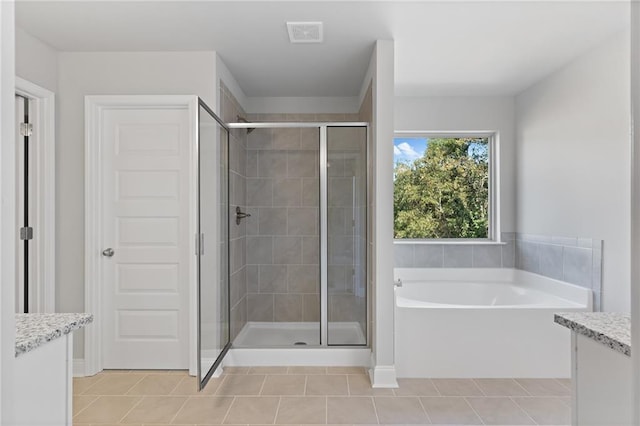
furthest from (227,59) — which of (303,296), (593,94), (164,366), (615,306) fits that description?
(615,306)

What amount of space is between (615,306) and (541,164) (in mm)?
1391

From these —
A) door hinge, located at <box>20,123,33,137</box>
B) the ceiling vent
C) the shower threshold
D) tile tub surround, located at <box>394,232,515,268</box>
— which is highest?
the ceiling vent

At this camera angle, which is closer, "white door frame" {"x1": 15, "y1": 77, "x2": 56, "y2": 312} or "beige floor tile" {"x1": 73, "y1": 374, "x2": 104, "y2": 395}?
"beige floor tile" {"x1": 73, "y1": 374, "x2": 104, "y2": 395}

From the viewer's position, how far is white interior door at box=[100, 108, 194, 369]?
312 centimetres

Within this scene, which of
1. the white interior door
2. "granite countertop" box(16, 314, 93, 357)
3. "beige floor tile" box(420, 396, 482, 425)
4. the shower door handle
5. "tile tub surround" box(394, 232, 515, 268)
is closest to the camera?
"granite countertop" box(16, 314, 93, 357)

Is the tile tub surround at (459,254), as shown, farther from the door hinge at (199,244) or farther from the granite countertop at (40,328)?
the granite countertop at (40,328)

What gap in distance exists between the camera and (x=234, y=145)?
3447 millimetres

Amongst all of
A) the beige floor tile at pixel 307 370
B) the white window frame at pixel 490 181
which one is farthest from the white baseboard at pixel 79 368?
the white window frame at pixel 490 181

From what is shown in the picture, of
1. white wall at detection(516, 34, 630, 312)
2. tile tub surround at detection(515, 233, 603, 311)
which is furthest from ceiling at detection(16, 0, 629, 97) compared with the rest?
tile tub surround at detection(515, 233, 603, 311)

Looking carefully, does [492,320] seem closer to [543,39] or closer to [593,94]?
[593,94]

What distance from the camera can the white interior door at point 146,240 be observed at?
312 cm

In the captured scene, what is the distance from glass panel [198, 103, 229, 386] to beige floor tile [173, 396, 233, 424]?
0.16m

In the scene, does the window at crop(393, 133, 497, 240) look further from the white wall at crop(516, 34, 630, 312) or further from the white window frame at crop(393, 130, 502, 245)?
the white wall at crop(516, 34, 630, 312)

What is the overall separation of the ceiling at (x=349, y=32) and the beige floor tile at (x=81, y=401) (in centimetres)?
234
